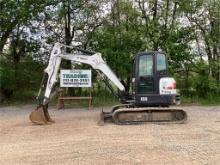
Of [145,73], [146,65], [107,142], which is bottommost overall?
[107,142]

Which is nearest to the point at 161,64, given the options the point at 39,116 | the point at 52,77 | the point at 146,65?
the point at 146,65

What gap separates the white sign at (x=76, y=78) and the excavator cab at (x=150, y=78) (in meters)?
4.95

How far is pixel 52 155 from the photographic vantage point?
9.86 meters

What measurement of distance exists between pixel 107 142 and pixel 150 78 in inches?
184

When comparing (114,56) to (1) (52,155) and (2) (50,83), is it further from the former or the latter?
(1) (52,155)

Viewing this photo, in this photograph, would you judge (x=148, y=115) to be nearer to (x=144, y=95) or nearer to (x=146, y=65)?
(x=144, y=95)

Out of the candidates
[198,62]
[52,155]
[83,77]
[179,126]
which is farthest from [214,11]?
[52,155]

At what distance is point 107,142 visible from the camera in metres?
11.2

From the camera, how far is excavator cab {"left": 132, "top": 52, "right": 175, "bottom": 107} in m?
15.4

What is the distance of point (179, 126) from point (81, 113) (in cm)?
498

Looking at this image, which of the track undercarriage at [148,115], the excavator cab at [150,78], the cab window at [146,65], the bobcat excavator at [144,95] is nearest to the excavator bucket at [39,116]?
the bobcat excavator at [144,95]

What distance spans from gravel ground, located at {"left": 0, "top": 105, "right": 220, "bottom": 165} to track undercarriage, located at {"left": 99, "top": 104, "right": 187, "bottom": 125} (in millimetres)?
365

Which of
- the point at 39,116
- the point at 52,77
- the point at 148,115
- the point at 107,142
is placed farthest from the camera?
the point at 52,77

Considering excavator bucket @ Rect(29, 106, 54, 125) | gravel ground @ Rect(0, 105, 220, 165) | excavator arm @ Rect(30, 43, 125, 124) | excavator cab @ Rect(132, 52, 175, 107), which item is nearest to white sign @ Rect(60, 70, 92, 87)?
excavator arm @ Rect(30, 43, 125, 124)
